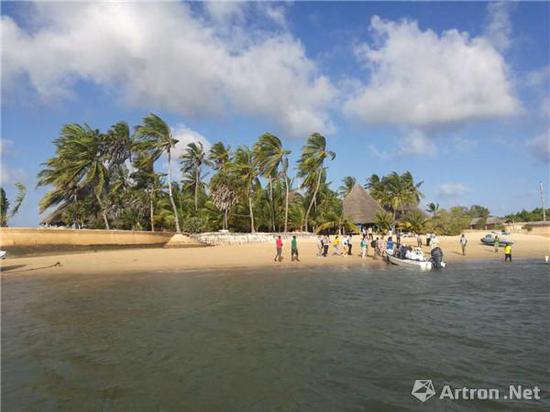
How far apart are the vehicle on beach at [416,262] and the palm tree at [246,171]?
71.7 feet

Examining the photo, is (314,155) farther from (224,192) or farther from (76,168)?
(76,168)

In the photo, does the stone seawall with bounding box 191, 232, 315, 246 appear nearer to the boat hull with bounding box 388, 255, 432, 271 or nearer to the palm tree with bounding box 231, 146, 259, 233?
the palm tree with bounding box 231, 146, 259, 233

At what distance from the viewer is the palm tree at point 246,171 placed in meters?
43.3

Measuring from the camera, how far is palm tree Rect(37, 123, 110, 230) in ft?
129

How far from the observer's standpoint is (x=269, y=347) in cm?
797


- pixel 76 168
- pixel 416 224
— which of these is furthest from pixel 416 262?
pixel 76 168

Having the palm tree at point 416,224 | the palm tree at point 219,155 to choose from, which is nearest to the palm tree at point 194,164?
the palm tree at point 219,155

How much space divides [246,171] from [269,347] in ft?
121

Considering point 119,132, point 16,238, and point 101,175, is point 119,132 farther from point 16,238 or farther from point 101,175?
point 16,238

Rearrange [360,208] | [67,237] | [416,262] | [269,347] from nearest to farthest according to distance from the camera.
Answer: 1. [269,347]
2. [416,262]
3. [67,237]
4. [360,208]

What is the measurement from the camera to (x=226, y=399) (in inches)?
223

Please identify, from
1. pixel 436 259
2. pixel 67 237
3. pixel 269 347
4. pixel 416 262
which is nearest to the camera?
pixel 269 347

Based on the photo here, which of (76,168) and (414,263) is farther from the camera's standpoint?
(76,168)

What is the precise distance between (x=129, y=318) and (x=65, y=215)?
1383 inches
